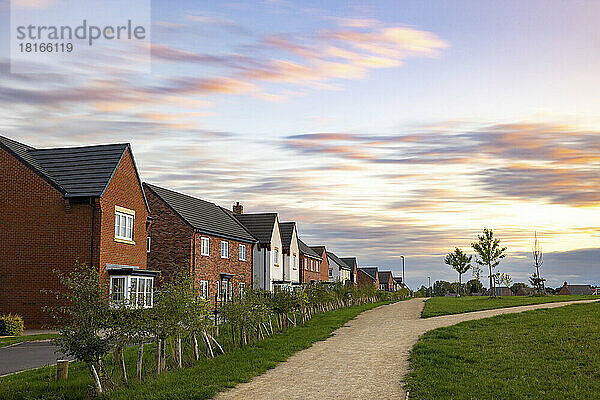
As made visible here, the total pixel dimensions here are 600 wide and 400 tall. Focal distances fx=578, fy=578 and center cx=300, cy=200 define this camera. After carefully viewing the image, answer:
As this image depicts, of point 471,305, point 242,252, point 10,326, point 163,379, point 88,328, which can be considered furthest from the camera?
point 242,252

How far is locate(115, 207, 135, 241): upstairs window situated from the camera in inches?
1224

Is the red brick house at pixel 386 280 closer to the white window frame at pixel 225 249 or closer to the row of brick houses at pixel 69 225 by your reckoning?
the white window frame at pixel 225 249

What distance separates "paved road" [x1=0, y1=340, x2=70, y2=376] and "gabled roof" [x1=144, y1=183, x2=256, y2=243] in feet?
59.3

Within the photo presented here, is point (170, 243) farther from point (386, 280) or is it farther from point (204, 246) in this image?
point (386, 280)

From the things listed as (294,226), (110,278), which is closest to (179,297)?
(110,278)

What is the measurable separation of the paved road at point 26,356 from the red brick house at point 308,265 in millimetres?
45290

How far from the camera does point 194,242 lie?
39625 millimetres

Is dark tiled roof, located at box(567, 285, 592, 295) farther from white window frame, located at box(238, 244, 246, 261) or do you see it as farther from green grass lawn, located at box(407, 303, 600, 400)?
green grass lawn, located at box(407, 303, 600, 400)

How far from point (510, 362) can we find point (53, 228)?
75.0ft

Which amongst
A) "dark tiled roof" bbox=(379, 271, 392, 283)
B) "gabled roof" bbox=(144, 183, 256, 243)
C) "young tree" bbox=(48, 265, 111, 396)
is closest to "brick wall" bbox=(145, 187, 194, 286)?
"gabled roof" bbox=(144, 183, 256, 243)

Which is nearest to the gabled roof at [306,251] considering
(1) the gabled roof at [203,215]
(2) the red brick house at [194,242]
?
(1) the gabled roof at [203,215]

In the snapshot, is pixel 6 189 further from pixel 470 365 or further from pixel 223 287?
pixel 470 365

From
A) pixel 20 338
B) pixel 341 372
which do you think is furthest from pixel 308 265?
pixel 341 372

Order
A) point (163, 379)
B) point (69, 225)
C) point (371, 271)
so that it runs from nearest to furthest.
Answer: point (163, 379)
point (69, 225)
point (371, 271)
